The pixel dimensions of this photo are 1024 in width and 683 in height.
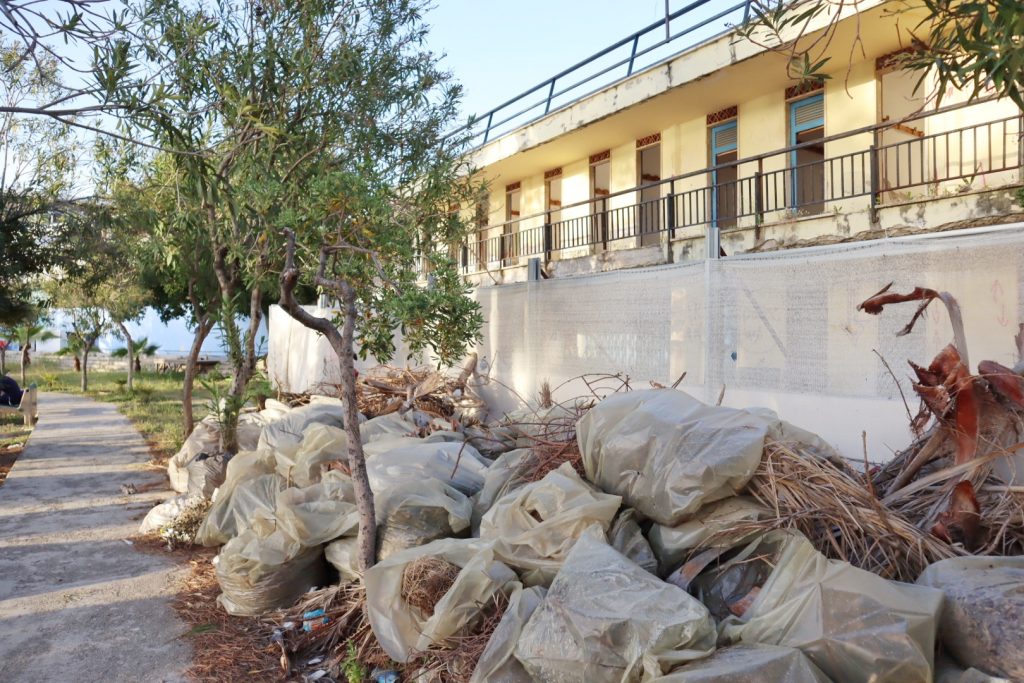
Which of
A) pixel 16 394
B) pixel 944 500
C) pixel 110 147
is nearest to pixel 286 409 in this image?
pixel 110 147

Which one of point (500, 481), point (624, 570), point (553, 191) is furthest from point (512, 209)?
point (624, 570)

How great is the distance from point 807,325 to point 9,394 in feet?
42.1

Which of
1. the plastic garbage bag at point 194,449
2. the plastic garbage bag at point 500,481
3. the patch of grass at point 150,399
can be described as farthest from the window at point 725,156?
the plastic garbage bag at point 500,481

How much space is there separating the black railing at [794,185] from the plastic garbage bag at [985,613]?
13.8ft

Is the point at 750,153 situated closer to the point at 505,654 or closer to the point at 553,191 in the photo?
the point at 553,191

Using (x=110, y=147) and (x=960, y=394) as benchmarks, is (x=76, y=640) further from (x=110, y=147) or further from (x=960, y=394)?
(x=110, y=147)

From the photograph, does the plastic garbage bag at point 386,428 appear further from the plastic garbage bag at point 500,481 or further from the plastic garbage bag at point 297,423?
the plastic garbage bag at point 500,481

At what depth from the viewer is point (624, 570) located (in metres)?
2.57

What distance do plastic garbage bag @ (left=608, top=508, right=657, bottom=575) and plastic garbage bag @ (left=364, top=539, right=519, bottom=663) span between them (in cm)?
45

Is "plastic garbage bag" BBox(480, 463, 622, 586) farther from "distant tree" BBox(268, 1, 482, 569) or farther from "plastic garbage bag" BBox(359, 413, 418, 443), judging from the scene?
"plastic garbage bag" BBox(359, 413, 418, 443)

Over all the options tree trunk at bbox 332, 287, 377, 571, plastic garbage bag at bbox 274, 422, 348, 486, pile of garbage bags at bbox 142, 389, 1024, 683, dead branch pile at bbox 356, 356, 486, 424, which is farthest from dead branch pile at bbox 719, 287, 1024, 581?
dead branch pile at bbox 356, 356, 486, 424

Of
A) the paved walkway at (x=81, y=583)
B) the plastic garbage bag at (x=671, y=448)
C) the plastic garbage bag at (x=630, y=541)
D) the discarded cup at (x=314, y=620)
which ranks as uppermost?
the plastic garbage bag at (x=671, y=448)

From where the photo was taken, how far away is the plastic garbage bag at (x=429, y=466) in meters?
4.29

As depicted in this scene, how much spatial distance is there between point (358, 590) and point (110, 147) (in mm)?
5912
